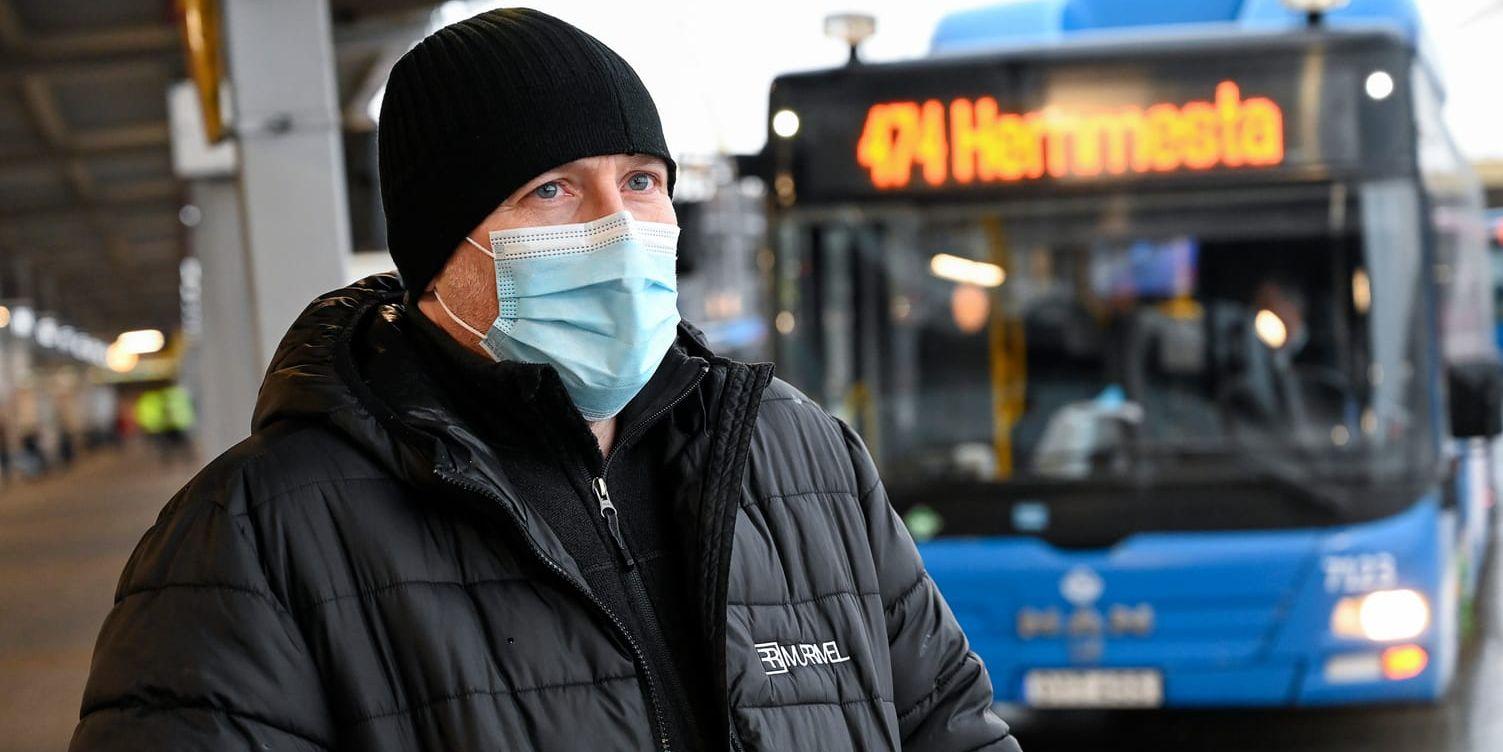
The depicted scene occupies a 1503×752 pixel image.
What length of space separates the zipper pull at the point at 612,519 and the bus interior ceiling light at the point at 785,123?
4845mm

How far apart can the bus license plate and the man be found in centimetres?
426

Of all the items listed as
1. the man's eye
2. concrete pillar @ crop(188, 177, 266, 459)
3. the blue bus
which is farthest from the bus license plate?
concrete pillar @ crop(188, 177, 266, 459)

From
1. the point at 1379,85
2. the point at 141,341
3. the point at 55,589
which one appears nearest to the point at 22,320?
the point at 55,589

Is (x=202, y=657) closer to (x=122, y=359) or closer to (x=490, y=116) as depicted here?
(x=490, y=116)

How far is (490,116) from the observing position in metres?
1.84

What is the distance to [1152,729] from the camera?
755cm

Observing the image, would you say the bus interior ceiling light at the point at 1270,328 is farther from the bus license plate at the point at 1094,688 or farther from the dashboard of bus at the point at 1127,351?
the bus license plate at the point at 1094,688

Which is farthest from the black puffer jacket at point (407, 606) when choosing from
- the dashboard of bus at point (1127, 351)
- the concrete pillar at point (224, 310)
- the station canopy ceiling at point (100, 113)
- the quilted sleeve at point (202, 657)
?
the concrete pillar at point (224, 310)

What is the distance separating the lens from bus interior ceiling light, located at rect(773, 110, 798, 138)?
653 centimetres

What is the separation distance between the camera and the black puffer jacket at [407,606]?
5.18ft

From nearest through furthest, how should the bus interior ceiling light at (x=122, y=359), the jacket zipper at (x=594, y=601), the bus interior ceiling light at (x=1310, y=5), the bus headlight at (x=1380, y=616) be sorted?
the jacket zipper at (x=594, y=601), the bus headlight at (x=1380, y=616), the bus interior ceiling light at (x=1310, y=5), the bus interior ceiling light at (x=122, y=359)

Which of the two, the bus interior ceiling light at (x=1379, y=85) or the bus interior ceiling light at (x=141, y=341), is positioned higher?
the bus interior ceiling light at (x=1379, y=85)

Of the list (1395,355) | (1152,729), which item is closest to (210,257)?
(1152,729)

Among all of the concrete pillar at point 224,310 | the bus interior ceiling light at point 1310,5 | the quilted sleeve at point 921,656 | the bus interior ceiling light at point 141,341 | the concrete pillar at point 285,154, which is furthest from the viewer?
the bus interior ceiling light at point 141,341
